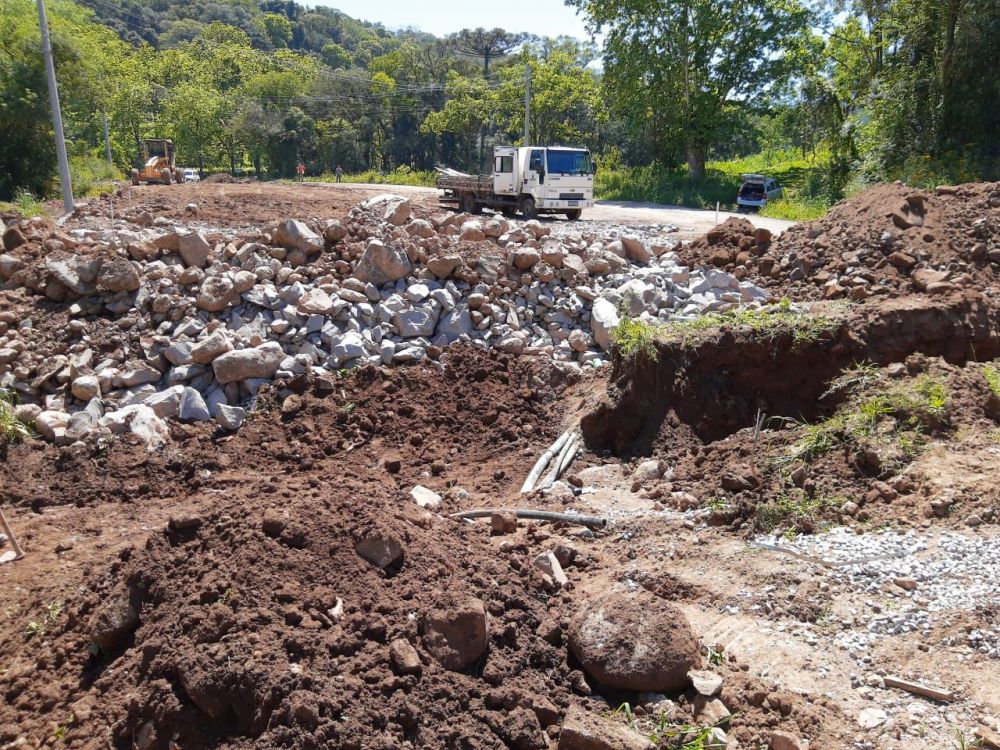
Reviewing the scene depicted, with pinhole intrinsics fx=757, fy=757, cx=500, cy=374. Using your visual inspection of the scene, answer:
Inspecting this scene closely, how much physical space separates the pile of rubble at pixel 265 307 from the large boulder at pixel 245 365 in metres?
0.01

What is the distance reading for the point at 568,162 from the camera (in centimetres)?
1689

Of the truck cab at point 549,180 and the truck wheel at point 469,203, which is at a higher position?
the truck cab at point 549,180

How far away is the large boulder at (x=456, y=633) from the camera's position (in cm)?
325

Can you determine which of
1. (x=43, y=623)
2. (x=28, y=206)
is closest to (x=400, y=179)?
(x=28, y=206)

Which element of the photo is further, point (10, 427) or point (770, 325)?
point (10, 427)

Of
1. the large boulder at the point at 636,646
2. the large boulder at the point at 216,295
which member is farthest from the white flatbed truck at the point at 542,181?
the large boulder at the point at 636,646

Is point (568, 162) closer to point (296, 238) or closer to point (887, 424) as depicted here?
point (296, 238)

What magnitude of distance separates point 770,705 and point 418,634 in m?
1.52

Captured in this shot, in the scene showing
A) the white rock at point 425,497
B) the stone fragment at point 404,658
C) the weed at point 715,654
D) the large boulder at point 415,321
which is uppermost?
the large boulder at point 415,321

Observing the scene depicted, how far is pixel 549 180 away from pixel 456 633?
14.5 m

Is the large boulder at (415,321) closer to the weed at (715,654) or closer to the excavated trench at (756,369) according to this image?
the excavated trench at (756,369)

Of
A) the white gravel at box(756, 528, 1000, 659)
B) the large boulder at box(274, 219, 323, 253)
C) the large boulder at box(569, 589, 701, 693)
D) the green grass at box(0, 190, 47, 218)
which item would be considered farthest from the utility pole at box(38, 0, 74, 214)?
the white gravel at box(756, 528, 1000, 659)

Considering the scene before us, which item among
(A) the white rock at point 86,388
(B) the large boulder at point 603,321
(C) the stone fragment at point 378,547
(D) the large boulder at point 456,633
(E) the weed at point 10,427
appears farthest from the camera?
(B) the large boulder at point 603,321

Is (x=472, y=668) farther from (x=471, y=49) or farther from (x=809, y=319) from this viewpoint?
(x=471, y=49)
